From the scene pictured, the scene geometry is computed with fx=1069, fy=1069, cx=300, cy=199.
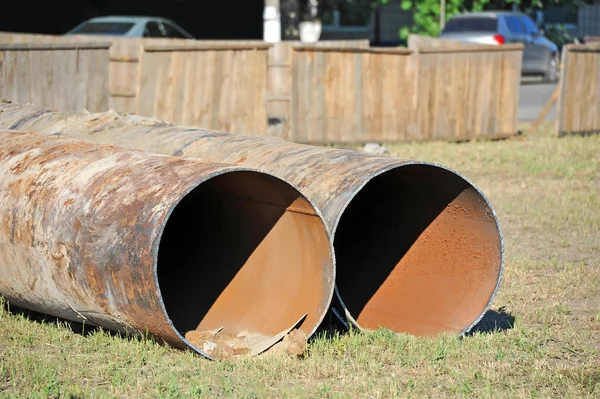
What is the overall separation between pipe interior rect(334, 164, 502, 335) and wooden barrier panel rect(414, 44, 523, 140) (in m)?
8.60

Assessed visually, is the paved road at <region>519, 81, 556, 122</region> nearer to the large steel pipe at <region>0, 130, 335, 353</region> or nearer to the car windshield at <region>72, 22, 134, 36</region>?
the car windshield at <region>72, 22, 134, 36</region>

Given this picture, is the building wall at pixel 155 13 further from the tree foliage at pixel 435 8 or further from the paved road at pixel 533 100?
the paved road at pixel 533 100

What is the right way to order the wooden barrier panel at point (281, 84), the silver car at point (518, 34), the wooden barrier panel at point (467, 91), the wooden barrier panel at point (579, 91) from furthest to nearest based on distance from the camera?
the silver car at point (518, 34) < the wooden barrier panel at point (579, 91) < the wooden barrier panel at point (467, 91) < the wooden barrier panel at point (281, 84)

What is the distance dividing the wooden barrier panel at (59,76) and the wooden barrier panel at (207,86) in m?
0.60

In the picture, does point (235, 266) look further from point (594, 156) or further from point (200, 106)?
point (594, 156)

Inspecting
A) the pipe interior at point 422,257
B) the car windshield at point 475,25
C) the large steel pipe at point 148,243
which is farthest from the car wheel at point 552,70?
the large steel pipe at point 148,243

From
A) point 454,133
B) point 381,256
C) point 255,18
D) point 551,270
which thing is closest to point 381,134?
point 454,133

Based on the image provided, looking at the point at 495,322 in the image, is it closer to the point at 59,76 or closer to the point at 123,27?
the point at 59,76

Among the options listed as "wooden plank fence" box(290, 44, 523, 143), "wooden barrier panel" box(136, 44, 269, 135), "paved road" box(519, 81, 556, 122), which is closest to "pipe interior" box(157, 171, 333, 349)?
"wooden barrier panel" box(136, 44, 269, 135)

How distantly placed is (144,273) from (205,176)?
574 millimetres

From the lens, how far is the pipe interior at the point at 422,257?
20.0ft

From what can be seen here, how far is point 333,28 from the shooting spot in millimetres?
46219

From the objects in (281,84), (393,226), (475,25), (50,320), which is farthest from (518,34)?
(50,320)

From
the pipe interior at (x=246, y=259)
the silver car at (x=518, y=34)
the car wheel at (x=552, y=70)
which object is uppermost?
the pipe interior at (x=246, y=259)
